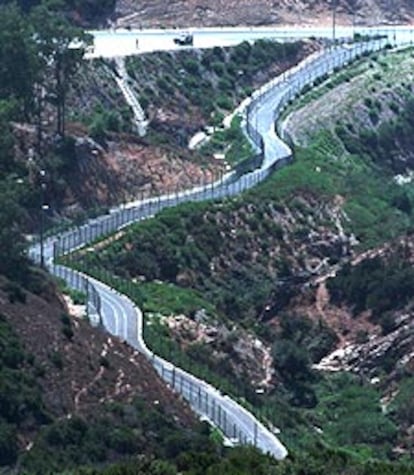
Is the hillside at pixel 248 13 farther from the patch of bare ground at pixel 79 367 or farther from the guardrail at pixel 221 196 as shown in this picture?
the patch of bare ground at pixel 79 367

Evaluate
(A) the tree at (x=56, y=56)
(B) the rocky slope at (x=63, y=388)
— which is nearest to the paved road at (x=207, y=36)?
(A) the tree at (x=56, y=56)

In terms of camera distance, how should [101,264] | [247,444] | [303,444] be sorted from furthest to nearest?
[101,264], [303,444], [247,444]

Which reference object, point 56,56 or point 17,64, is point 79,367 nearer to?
point 17,64

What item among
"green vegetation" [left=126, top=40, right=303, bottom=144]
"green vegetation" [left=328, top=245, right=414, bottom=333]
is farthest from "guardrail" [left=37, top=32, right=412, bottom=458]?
"green vegetation" [left=328, top=245, right=414, bottom=333]

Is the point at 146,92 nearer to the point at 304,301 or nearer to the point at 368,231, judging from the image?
the point at 368,231

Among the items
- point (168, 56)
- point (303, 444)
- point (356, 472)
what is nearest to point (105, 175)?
point (168, 56)

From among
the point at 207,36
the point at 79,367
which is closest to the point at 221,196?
the point at 207,36
